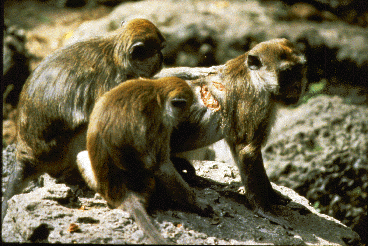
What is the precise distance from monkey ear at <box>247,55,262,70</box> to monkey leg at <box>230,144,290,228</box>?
84 centimetres

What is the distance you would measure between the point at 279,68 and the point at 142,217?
2.09 metres

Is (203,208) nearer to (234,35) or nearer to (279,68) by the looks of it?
(279,68)

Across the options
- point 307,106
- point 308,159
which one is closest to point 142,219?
point 308,159

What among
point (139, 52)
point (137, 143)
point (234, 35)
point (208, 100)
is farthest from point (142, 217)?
point (234, 35)

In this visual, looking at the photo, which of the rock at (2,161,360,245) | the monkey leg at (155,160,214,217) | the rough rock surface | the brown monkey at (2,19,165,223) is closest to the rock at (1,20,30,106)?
the rough rock surface

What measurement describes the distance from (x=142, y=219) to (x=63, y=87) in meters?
1.81

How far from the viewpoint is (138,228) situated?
402cm

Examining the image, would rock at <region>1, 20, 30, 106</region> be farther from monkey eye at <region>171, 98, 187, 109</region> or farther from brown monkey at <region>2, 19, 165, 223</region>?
monkey eye at <region>171, 98, 187, 109</region>

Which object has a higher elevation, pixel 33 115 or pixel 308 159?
pixel 33 115

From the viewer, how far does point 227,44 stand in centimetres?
1027

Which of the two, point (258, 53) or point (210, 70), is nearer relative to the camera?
point (258, 53)

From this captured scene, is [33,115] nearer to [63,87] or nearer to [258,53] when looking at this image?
[63,87]

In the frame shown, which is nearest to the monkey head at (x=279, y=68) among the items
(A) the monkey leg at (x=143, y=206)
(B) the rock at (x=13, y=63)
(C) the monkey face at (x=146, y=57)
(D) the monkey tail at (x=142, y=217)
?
(C) the monkey face at (x=146, y=57)

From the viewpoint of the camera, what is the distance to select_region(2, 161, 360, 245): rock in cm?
391
